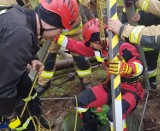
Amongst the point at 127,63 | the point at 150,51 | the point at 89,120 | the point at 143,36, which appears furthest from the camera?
the point at 150,51

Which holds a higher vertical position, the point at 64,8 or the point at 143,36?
the point at 64,8

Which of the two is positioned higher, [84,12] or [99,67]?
[84,12]

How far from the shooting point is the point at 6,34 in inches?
96.1

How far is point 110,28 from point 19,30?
0.79 meters

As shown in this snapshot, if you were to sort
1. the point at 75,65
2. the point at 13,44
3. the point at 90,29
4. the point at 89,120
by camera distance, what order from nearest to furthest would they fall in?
the point at 13,44 < the point at 90,29 < the point at 89,120 < the point at 75,65

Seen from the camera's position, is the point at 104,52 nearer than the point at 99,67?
Yes

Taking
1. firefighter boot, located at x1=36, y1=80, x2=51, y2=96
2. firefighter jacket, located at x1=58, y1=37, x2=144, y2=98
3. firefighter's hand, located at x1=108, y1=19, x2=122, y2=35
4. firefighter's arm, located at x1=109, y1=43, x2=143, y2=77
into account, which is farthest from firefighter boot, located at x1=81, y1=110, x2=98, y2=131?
firefighter's hand, located at x1=108, y1=19, x2=122, y2=35

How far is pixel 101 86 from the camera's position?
3.85 m

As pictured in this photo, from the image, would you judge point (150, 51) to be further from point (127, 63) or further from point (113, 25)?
point (113, 25)

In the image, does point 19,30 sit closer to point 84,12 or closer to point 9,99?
point 9,99

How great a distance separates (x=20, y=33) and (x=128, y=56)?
1.52 meters

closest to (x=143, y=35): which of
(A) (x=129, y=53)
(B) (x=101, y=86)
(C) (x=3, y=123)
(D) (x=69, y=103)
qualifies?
(A) (x=129, y=53)

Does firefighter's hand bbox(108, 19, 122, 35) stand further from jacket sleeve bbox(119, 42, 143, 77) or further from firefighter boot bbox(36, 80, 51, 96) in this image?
firefighter boot bbox(36, 80, 51, 96)

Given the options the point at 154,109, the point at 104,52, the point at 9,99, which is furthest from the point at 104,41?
the point at 154,109
